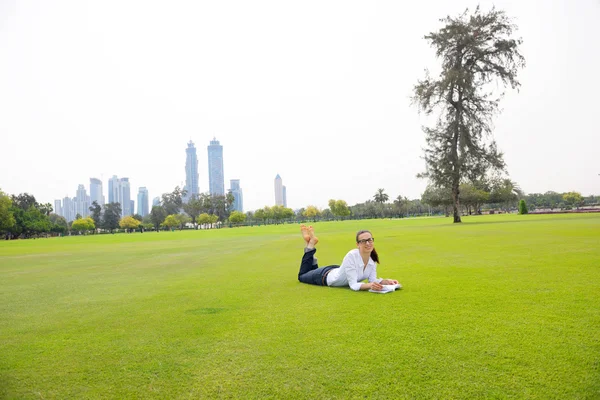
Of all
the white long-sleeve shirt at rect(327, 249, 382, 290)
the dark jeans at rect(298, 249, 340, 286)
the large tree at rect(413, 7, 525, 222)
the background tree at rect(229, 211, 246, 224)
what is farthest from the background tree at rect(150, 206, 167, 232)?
the white long-sleeve shirt at rect(327, 249, 382, 290)

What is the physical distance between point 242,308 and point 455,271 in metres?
5.14

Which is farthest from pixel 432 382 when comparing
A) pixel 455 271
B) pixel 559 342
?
pixel 455 271

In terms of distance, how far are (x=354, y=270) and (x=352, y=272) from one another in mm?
59

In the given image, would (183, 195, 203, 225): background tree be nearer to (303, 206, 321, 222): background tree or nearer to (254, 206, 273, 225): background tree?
(254, 206, 273, 225): background tree

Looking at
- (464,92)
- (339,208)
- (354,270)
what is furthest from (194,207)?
(354,270)

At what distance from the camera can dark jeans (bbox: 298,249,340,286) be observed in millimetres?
7812

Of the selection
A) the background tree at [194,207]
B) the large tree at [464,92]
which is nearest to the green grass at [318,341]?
the large tree at [464,92]

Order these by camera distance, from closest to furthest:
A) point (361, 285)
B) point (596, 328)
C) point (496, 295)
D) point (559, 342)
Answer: point (559, 342) < point (596, 328) < point (496, 295) < point (361, 285)

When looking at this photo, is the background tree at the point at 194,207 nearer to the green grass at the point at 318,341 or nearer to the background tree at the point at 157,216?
the background tree at the point at 157,216

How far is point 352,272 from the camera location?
7.08 meters

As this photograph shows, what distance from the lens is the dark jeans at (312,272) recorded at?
7.81m

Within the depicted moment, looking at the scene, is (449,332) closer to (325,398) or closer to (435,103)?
(325,398)

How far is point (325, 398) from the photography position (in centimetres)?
291

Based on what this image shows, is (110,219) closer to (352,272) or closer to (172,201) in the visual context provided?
(172,201)
